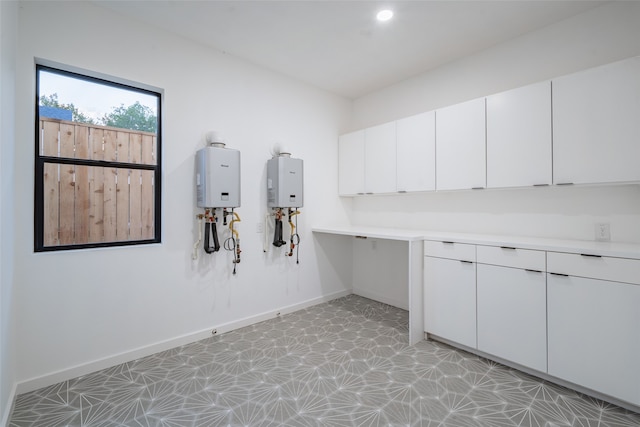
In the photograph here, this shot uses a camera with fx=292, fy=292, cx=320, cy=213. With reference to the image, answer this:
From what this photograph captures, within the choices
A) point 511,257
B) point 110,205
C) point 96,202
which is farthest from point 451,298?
point 110,205

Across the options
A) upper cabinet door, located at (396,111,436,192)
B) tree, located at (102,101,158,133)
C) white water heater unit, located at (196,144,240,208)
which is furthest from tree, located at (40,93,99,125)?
upper cabinet door, located at (396,111,436,192)

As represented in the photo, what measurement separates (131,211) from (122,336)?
1.39m

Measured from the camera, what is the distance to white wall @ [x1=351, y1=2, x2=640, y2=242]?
2289mm

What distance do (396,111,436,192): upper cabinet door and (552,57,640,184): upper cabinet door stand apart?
105cm

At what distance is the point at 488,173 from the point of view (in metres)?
2.72

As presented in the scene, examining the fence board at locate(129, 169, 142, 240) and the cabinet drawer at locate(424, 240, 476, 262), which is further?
the fence board at locate(129, 169, 142, 240)

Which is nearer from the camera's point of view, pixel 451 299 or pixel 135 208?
pixel 451 299

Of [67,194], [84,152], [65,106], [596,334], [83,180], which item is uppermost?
[65,106]

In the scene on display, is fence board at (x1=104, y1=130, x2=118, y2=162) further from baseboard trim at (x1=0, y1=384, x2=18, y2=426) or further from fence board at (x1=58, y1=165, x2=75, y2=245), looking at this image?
baseboard trim at (x1=0, y1=384, x2=18, y2=426)

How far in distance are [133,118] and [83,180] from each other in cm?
68

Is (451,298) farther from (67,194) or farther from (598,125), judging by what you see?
(67,194)

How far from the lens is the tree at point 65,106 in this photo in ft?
7.41

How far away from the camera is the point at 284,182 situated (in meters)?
3.24

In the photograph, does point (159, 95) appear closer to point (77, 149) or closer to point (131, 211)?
point (77, 149)
